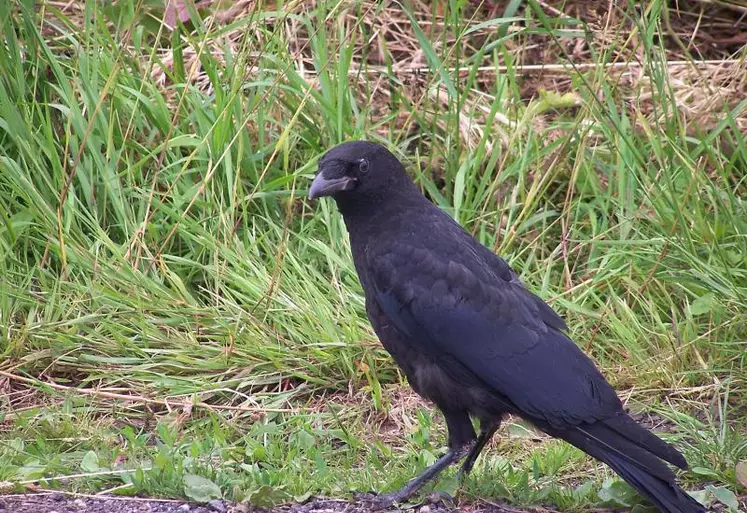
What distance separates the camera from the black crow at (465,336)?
10.8ft

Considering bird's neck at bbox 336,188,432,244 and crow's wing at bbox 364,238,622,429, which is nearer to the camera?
crow's wing at bbox 364,238,622,429

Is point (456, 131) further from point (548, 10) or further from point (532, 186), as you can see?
point (548, 10)

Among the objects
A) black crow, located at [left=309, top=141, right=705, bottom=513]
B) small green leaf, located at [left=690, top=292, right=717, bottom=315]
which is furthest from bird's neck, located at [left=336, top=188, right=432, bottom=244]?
small green leaf, located at [left=690, top=292, right=717, bottom=315]

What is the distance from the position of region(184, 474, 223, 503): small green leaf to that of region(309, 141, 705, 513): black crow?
50 centimetres

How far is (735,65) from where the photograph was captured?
534cm

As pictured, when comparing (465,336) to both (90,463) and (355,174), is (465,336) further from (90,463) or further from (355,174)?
(90,463)

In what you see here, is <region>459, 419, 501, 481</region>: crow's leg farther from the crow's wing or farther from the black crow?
the crow's wing

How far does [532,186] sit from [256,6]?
1.39 meters

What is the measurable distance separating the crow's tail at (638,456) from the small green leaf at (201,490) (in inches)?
40.4

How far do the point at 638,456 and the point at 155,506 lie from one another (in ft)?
4.54

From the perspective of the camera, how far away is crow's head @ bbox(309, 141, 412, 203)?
3.66 m

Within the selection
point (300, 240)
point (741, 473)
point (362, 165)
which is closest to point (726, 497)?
point (741, 473)

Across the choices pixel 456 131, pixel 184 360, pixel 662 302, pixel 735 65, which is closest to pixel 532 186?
pixel 456 131

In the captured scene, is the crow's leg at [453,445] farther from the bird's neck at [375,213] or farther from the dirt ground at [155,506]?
the bird's neck at [375,213]
